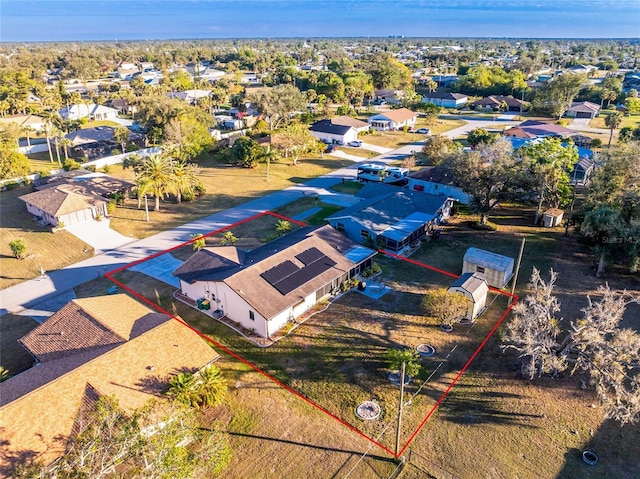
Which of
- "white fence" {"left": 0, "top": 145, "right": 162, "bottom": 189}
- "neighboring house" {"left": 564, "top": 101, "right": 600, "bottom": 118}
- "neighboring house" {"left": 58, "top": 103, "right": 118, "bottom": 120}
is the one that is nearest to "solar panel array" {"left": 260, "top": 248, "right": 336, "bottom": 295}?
"white fence" {"left": 0, "top": 145, "right": 162, "bottom": 189}

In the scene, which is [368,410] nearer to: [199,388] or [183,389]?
[199,388]

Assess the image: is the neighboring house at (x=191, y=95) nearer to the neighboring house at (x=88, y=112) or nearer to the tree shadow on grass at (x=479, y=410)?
the neighboring house at (x=88, y=112)

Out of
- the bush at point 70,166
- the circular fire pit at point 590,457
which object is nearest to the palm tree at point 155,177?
the bush at point 70,166

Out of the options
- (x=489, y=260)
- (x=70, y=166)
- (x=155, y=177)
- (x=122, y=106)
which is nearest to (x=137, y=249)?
(x=155, y=177)

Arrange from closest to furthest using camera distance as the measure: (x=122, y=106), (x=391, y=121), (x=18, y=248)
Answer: (x=18, y=248) < (x=391, y=121) < (x=122, y=106)

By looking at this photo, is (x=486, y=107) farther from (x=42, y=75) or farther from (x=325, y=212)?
(x=42, y=75)
